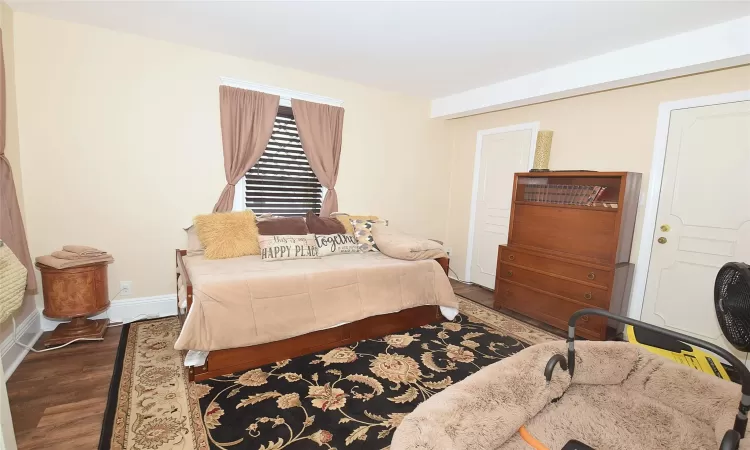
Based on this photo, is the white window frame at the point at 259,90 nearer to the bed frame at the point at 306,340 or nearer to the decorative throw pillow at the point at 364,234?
the bed frame at the point at 306,340

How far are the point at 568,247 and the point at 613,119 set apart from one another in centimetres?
131

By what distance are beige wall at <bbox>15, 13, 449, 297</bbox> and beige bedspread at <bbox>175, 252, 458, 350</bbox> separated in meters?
0.72

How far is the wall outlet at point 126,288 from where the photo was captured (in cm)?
301

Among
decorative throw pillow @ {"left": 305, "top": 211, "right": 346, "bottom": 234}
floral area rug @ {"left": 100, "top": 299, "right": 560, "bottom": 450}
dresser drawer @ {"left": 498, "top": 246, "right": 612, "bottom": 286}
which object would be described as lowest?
floral area rug @ {"left": 100, "top": 299, "right": 560, "bottom": 450}

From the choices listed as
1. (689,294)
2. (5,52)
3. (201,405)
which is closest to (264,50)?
(5,52)

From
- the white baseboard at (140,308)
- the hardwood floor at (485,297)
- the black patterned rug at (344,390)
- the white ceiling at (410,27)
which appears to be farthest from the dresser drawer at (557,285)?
the white baseboard at (140,308)

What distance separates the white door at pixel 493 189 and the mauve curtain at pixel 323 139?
6.27 ft

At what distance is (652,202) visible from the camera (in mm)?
2994

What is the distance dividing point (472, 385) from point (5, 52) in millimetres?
3670

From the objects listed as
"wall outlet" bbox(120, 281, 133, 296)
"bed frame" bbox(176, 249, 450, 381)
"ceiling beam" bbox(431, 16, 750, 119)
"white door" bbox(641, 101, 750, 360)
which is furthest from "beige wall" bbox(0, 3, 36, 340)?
"white door" bbox(641, 101, 750, 360)

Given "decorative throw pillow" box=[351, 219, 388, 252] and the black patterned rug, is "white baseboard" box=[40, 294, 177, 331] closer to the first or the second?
the black patterned rug

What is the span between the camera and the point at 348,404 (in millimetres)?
1960

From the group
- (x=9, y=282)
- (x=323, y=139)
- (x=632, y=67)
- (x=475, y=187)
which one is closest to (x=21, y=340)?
(x=9, y=282)

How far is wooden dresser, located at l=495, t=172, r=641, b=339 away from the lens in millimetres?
2887
